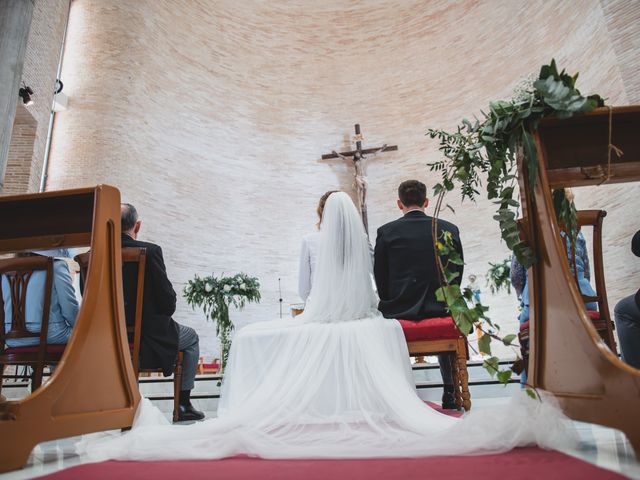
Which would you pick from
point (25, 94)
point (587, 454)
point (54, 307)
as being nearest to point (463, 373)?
point (587, 454)

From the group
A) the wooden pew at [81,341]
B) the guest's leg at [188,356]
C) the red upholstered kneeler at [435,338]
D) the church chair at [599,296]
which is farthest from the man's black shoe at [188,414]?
the church chair at [599,296]

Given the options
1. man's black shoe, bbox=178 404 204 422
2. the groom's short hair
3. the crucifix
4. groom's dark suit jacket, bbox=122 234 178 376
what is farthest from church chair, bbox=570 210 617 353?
the crucifix

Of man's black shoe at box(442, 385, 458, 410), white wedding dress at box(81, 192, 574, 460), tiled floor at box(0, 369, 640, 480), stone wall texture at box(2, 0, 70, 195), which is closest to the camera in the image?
tiled floor at box(0, 369, 640, 480)

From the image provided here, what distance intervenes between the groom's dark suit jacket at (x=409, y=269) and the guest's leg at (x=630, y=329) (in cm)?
97

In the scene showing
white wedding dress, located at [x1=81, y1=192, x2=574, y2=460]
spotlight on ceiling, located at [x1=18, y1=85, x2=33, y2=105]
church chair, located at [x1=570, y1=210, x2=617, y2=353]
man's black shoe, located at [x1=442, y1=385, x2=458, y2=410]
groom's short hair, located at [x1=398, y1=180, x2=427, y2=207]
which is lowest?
man's black shoe, located at [x1=442, y1=385, x2=458, y2=410]

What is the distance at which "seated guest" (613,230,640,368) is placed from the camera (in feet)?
8.48

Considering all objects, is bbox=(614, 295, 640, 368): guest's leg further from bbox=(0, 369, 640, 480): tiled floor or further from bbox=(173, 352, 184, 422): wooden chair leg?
bbox=(173, 352, 184, 422): wooden chair leg

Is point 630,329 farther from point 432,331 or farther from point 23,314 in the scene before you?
point 23,314

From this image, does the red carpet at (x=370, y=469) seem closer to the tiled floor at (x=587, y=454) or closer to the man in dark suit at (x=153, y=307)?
the tiled floor at (x=587, y=454)

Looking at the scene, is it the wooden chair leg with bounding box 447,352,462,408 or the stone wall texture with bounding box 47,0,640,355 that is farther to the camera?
the stone wall texture with bounding box 47,0,640,355

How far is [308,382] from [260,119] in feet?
26.8

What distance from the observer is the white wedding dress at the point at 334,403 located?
171 centimetres

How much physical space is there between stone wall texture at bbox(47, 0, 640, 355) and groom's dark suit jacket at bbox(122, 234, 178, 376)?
456cm

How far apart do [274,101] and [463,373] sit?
8257 mm
